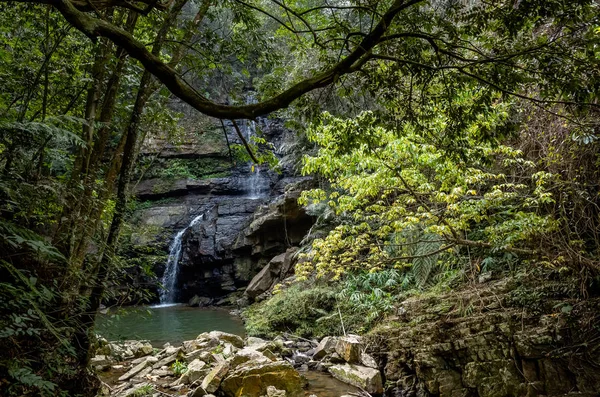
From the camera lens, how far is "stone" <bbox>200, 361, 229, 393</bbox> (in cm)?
529

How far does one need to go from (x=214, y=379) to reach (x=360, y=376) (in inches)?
93.1

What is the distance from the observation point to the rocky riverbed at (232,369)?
5301mm

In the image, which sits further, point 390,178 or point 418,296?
point 418,296

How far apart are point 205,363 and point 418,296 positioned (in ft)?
14.4

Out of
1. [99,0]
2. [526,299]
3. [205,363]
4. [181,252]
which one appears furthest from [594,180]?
[181,252]

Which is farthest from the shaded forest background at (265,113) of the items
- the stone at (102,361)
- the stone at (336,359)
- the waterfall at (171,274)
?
the waterfall at (171,274)

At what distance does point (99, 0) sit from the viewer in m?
2.75

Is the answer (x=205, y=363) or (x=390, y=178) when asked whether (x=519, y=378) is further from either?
(x=205, y=363)

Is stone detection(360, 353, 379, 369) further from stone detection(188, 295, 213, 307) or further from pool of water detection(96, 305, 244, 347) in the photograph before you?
stone detection(188, 295, 213, 307)

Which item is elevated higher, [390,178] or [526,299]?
[390,178]

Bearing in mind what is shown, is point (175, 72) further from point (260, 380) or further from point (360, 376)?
point (360, 376)

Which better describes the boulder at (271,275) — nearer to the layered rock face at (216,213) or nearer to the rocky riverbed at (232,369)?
the layered rock face at (216,213)

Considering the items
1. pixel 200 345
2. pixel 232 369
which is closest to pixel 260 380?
pixel 232 369

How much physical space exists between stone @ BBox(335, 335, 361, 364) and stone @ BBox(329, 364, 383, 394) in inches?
6.8
